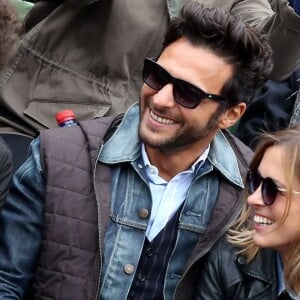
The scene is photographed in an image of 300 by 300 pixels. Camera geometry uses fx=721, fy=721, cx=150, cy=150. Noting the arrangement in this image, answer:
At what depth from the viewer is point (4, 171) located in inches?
78.9

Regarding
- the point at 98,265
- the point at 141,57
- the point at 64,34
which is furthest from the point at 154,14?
the point at 98,265

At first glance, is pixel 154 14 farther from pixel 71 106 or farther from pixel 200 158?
pixel 200 158

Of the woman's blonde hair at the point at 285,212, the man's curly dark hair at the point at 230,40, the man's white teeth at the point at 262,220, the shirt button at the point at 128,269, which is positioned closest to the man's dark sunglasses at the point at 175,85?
the man's curly dark hair at the point at 230,40

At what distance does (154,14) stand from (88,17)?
0.78 ft

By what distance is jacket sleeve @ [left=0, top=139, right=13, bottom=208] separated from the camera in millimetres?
1983

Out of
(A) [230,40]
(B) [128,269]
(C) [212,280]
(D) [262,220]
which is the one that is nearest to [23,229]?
(B) [128,269]

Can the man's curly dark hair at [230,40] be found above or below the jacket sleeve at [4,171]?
above

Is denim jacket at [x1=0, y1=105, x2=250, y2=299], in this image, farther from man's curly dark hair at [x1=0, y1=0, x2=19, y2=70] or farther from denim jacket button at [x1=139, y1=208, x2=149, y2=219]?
man's curly dark hair at [x1=0, y1=0, x2=19, y2=70]

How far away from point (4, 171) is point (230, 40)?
736 mm

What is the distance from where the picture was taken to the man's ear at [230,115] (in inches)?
83.6

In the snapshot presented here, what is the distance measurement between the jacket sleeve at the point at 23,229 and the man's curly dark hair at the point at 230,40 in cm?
55

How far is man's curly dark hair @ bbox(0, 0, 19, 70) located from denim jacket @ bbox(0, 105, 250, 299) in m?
0.30

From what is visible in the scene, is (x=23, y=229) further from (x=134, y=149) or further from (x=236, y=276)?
(x=236, y=276)

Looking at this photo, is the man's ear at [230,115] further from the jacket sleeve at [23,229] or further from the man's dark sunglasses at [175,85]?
the jacket sleeve at [23,229]
